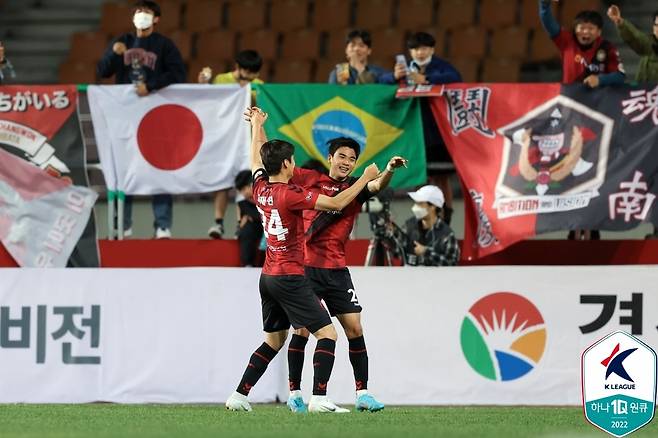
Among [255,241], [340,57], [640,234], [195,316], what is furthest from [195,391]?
[340,57]

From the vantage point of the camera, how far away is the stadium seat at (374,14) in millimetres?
20316

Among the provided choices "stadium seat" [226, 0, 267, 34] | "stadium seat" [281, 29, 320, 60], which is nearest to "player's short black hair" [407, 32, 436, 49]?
"stadium seat" [281, 29, 320, 60]

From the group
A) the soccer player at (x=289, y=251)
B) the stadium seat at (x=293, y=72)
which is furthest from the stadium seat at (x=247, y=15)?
the soccer player at (x=289, y=251)

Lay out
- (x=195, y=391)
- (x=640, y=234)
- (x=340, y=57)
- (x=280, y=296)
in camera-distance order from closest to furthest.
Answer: (x=280, y=296), (x=195, y=391), (x=640, y=234), (x=340, y=57)

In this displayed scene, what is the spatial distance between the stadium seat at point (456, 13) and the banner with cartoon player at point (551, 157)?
247 inches

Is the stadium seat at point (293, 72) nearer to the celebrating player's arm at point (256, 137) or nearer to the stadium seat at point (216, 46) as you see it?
the stadium seat at point (216, 46)

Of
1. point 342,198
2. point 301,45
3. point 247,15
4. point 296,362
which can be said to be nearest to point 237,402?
point 296,362

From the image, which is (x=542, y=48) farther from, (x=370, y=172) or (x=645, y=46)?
(x=370, y=172)

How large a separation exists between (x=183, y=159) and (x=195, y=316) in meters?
1.48

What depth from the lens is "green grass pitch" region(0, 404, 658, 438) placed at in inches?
364

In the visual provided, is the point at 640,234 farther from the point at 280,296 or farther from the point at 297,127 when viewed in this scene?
the point at 280,296

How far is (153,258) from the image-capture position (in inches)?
569

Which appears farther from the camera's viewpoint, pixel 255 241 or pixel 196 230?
pixel 196 230

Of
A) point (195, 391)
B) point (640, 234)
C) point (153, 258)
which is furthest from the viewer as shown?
point (640, 234)
